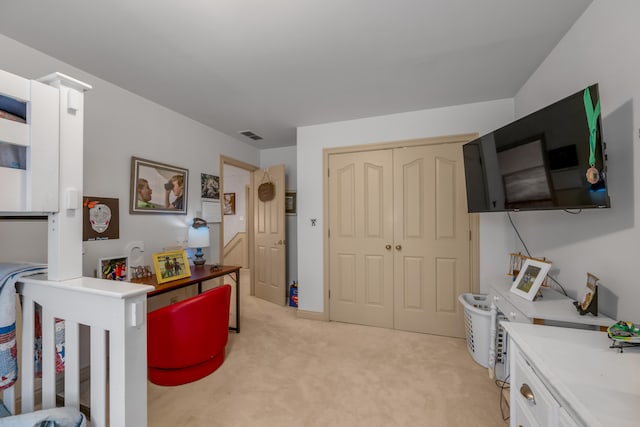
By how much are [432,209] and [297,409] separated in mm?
2197

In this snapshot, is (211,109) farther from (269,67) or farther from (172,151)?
(269,67)

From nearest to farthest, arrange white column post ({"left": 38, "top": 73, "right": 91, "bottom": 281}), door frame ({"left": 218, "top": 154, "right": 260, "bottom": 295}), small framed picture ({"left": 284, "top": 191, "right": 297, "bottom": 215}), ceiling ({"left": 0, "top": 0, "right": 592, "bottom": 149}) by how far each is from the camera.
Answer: white column post ({"left": 38, "top": 73, "right": 91, "bottom": 281}), ceiling ({"left": 0, "top": 0, "right": 592, "bottom": 149}), door frame ({"left": 218, "top": 154, "right": 260, "bottom": 295}), small framed picture ({"left": 284, "top": 191, "right": 297, "bottom": 215})

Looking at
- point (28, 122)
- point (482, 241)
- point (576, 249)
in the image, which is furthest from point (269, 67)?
point (482, 241)

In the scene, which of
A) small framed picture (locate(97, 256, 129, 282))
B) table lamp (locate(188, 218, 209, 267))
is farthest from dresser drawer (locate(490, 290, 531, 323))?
small framed picture (locate(97, 256, 129, 282))

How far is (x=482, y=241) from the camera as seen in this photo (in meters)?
2.71

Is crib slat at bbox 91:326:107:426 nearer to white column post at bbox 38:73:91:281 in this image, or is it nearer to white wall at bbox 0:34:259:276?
white column post at bbox 38:73:91:281

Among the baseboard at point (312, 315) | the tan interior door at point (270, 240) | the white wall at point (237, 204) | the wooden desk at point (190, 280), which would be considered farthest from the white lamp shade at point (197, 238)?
the white wall at point (237, 204)

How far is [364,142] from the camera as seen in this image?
10.2ft

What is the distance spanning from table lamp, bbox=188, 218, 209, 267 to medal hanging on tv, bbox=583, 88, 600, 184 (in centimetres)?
301

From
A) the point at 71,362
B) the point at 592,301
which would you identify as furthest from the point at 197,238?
the point at 592,301

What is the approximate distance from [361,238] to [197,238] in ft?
5.97

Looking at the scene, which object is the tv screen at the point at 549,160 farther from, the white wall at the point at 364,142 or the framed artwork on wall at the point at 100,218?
the framed artwork on wall at the point at 100,218

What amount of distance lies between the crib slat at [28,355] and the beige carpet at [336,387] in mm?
735

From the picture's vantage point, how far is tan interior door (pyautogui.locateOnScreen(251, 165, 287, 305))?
3.83m
